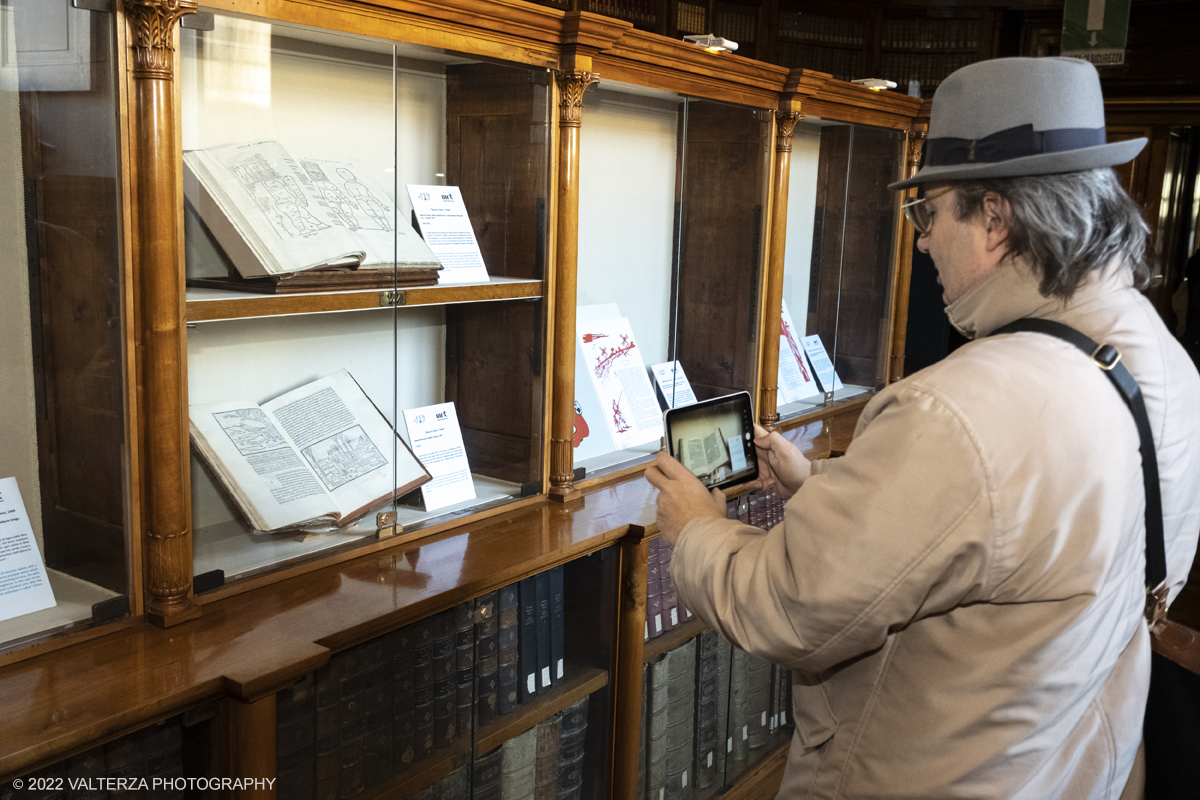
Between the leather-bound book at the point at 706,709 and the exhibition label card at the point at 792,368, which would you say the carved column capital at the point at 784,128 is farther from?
the leather-bound book at the point at 706,709

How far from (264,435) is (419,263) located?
53 centimetres

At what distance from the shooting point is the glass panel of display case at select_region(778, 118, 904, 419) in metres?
3.80

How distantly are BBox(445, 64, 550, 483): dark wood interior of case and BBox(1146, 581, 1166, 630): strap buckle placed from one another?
154cm

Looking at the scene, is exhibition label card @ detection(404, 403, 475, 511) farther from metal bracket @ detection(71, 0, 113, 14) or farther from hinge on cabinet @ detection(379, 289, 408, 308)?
metal bracket @ detection(71, 0, 113, 14)

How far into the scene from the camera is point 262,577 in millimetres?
1893

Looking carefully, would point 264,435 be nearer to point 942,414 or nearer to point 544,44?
point 544,44

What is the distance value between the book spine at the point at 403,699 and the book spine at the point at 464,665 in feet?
0.41

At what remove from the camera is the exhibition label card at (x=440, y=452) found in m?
2.36

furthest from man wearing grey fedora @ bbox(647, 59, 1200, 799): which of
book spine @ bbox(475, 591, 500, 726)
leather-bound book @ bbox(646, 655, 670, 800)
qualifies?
leather-bound book @ bbox(646, 655, 670, 800)

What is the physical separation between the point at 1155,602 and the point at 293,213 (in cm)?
165

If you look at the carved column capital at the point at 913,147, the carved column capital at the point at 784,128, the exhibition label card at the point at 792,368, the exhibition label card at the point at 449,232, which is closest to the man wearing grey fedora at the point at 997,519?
the exhibition label card at the point at 449,232

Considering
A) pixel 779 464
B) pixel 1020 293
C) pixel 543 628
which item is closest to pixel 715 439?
pixel 779 464

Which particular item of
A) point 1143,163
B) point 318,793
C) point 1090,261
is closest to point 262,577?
point 318,793

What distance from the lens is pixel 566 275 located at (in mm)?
2529
